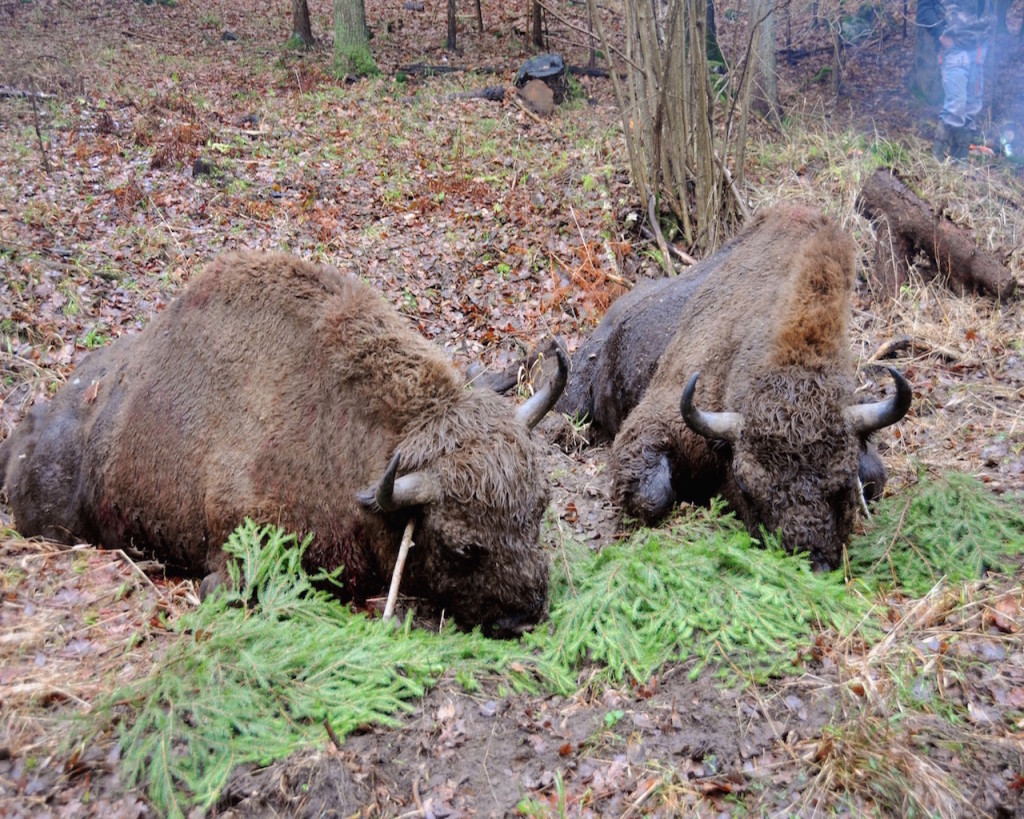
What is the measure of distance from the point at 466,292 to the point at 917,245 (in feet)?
18.3

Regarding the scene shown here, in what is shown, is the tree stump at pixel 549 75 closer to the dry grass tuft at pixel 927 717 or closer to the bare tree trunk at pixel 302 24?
the bare tree trunk at pixel 302 24

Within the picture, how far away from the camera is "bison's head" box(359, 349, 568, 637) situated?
4441 mm

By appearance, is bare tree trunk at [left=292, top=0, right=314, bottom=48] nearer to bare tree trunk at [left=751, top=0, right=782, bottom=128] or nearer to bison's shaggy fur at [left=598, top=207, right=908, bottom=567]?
bare tree trunk at [left=751, top=0, right=782, bottom=128]

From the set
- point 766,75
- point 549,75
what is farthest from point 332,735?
point 549,75

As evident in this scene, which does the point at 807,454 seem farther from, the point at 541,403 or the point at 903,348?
the point at 903,348

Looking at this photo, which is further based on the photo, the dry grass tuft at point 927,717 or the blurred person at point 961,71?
the blurred person at point 961,71

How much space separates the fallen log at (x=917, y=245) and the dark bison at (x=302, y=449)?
6.79 m

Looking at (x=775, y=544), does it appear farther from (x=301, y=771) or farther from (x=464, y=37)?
(x=464, y=37)

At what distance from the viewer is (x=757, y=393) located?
556cm

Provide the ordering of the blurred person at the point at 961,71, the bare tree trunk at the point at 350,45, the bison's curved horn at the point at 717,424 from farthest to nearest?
1. the bare tree trunk at the point at 350,45
2. the blurred person at the point at 961,71
3. the bison's curved horn at the point at 717,424

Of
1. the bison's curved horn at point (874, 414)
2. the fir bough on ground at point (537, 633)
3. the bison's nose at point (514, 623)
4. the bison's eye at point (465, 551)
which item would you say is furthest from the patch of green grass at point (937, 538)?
the bison's eye at point (465, 551)

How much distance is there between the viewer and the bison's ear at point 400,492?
14.0 feet

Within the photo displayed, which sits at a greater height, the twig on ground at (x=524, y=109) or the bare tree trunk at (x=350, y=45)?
the bare tree trunk at (x=350, y=45)

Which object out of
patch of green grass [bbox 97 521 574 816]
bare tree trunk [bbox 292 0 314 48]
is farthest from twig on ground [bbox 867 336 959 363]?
bare tree trunk [bbox 292 0 314 48]
